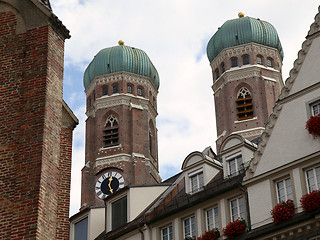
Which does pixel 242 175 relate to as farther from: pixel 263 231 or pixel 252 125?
pixel 252 125

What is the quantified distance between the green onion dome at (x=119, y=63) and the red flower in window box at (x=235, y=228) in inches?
2395

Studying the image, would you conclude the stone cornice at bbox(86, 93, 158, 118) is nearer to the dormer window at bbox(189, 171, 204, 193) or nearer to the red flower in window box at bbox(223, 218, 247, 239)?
the dormer window at bbox(189, 171, 204, 193)

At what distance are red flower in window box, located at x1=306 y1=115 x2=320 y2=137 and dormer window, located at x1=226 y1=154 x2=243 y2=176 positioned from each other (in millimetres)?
5020

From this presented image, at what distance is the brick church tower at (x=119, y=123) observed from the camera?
79.4 m

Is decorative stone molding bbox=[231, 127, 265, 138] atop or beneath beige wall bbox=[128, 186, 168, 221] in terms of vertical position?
atop

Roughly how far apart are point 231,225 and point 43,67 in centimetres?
1236

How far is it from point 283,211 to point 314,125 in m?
3.37

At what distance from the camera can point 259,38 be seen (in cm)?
8525

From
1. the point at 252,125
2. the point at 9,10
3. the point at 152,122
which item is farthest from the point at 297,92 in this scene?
the point at 152,122

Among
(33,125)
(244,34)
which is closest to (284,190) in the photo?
(33,125)

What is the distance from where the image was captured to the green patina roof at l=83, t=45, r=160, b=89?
292 ft

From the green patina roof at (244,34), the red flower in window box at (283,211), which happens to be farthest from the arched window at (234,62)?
the red flower in window box at (283,211)

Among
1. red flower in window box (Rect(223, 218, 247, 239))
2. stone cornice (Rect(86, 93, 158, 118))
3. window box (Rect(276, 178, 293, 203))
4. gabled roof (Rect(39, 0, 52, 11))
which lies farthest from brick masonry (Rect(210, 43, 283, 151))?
gabled roof (Rect(39, 0, 52, 11))

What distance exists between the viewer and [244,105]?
79.6 m
